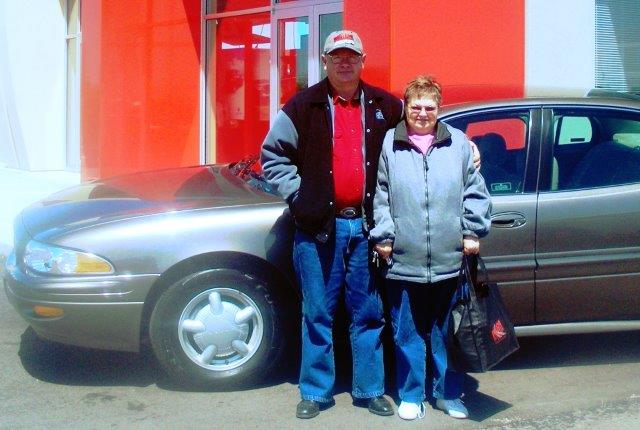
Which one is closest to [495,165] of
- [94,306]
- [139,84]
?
[94,306]

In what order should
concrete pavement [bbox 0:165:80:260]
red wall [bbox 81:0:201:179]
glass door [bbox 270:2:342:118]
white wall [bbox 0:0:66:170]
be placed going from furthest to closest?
white wall [bbox 0:0:66:170] → red wall [bbox 81:0:201:179] → concrete pavement [bbox 0:165:80:260] → glass door [bbox 270:2:342:118]

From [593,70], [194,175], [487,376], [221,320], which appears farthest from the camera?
[593,70]

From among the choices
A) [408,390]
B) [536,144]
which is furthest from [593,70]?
[408,390]

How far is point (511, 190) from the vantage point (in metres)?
4.38

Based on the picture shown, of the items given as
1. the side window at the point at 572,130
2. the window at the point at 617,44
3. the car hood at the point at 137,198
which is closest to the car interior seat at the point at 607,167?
the side window at the point at 572,130

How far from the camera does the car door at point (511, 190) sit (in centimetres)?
429

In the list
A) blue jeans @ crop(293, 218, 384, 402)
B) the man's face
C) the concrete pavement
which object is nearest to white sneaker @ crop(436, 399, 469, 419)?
blue jeans @ crop(293, 218, 384, 402)

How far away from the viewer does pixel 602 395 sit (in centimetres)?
438

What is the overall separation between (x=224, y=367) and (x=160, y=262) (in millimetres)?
663

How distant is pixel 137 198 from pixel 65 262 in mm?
595

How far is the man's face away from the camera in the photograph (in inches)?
152

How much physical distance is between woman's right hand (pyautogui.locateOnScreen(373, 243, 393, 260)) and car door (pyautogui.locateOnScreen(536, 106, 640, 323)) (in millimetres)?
936

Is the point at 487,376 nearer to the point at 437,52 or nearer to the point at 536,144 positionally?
the point at 536,144

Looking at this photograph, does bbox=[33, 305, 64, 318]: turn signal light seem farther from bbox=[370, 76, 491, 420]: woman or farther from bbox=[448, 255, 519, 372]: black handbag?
bbox=[448, 255, 519, 372]: black handbag
